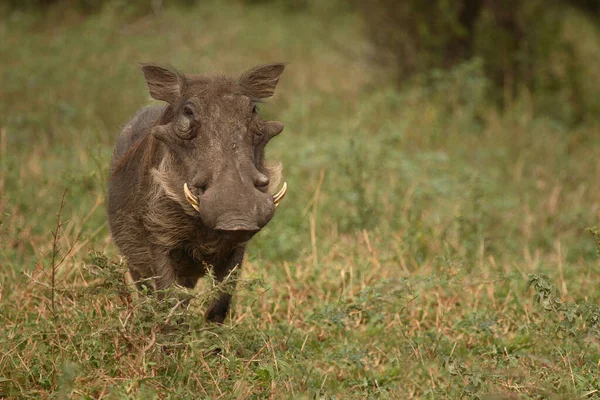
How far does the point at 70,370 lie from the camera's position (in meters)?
3.14

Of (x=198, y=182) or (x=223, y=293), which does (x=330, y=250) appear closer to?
(x=223, y=293)

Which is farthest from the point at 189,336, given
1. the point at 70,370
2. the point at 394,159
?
the point at 394,159

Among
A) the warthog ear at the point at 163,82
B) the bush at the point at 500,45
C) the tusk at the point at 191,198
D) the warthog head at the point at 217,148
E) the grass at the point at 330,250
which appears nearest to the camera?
the warthog head at the point at 217,148

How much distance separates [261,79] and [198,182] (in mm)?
749

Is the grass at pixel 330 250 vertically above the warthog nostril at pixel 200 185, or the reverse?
the warthog nostril at pixel 200 185

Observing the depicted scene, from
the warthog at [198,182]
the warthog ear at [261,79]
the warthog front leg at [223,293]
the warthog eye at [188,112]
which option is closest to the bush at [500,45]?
the warthog ear at [261,79]

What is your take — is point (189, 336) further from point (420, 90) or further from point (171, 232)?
point (420, 90)

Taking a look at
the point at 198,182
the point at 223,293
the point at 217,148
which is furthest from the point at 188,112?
the point at 223,293

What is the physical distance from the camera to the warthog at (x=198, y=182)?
137 inches

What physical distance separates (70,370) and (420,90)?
20.4ft

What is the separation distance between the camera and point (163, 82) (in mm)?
3979

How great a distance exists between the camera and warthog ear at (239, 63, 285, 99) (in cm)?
403

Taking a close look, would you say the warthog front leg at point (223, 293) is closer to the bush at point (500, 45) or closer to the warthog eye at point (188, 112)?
the warthog eye at point (188, 112)

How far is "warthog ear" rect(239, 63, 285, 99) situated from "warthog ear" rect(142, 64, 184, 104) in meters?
0.28
